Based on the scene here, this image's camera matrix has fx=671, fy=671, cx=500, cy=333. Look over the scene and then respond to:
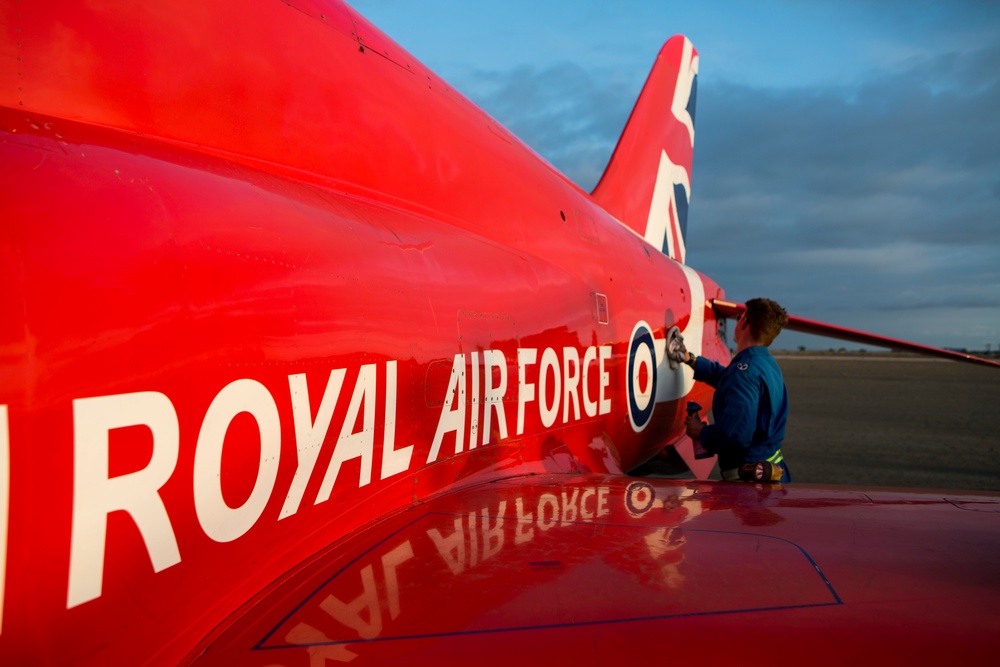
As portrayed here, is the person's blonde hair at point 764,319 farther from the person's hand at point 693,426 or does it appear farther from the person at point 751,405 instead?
the person's hand at point 693,426

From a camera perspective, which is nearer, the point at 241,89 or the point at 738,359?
the point at 241,89

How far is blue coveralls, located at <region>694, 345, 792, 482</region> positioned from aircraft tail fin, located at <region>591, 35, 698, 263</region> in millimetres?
2722

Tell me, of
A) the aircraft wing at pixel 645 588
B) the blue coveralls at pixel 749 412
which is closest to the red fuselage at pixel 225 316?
the aircraft wing at pixel 645 588

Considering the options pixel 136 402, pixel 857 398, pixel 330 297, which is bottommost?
pixel 857 398

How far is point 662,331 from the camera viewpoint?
15.5ft

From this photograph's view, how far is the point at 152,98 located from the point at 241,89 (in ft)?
1.10

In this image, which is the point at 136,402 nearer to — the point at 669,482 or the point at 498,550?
the point at 498,550

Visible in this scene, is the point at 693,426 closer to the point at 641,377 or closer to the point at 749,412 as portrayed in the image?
the point at 749,412

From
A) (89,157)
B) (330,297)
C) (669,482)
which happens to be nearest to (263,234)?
(330,297)

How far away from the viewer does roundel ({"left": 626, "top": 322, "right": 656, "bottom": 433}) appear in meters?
4.08

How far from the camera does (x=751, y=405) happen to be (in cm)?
318

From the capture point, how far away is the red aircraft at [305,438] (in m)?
1.10

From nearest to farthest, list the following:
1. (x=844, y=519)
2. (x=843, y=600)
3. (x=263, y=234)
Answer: (x=843, y=600), (x=263, y=234), (x=844, y=519)

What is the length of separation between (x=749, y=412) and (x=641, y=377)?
1.12 meters
